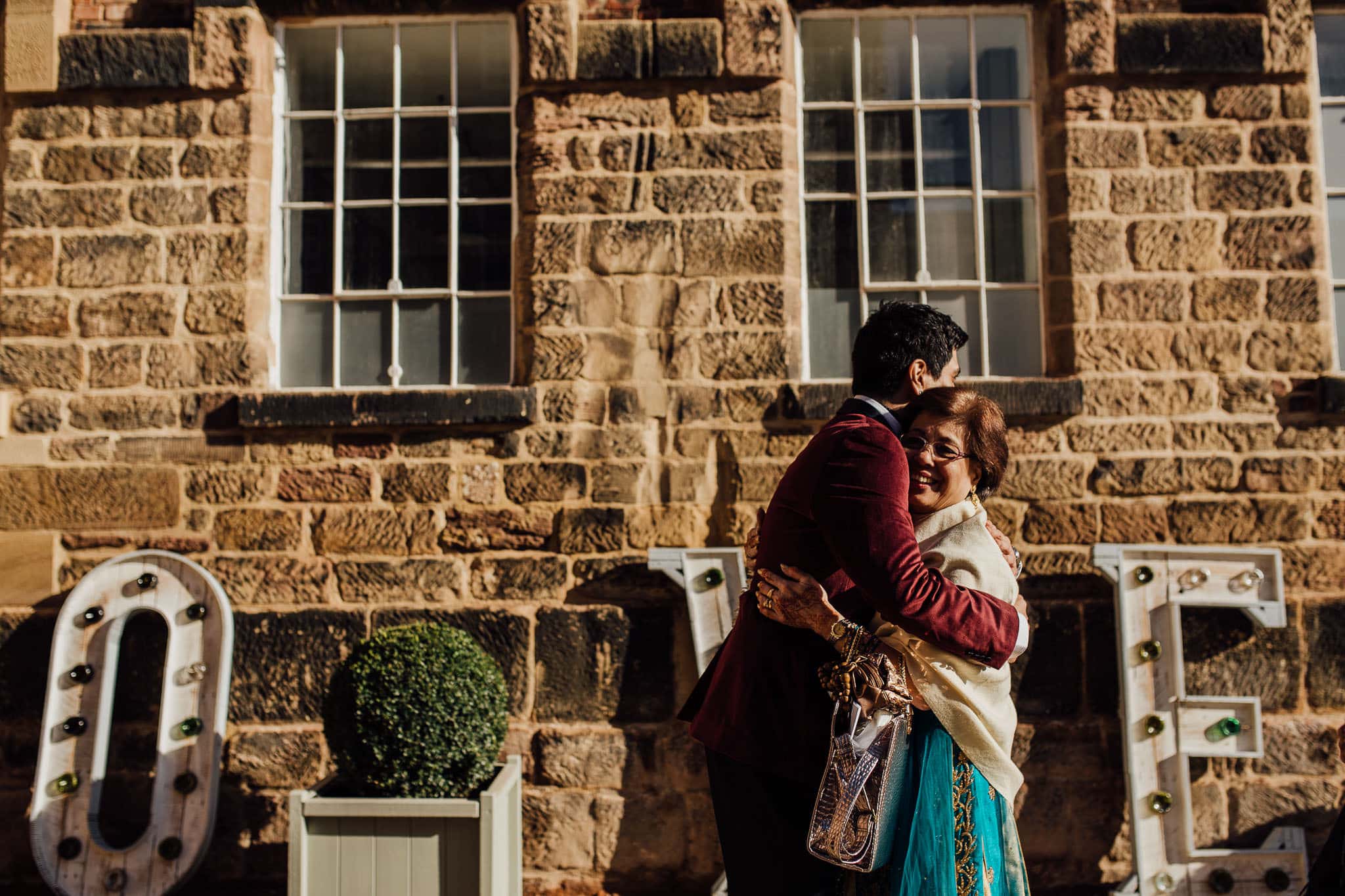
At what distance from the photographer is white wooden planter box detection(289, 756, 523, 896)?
3.69m

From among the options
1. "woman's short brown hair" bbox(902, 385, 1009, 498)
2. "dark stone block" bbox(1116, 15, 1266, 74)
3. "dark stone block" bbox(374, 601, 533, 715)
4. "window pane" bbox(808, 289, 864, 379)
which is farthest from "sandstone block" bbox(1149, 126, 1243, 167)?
"dark stone block" bbox(374, 601, 533, 715)

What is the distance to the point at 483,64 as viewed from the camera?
5.00 metres

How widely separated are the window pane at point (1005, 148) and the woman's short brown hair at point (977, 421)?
2.65m

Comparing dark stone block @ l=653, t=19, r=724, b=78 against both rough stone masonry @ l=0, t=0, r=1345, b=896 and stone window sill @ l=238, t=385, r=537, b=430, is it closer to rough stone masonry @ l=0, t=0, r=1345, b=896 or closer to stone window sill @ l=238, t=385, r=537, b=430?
rough stone masonry @ l=0, t=0, r=1345, b=896

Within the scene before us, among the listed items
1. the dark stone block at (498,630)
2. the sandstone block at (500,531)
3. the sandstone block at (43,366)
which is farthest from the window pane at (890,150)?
the sandstone block at (43,366)

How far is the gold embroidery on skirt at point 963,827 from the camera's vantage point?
2.48m

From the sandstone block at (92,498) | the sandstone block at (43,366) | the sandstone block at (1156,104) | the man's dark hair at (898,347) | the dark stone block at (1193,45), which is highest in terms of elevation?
the dark stone block at (1193,45)

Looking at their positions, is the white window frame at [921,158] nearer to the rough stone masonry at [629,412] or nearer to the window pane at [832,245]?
the window pane at [832,245]

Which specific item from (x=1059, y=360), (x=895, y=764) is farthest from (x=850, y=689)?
(x=1059, y=360)

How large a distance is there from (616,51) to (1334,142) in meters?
3.24

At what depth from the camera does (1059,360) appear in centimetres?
474

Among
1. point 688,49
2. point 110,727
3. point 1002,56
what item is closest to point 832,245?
point 688,49

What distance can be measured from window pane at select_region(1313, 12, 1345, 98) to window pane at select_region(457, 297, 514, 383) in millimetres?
3803

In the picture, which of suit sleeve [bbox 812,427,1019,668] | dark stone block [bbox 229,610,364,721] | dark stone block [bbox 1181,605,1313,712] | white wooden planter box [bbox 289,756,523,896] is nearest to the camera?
suit sleeve [bbox 812,427,1019,668]
